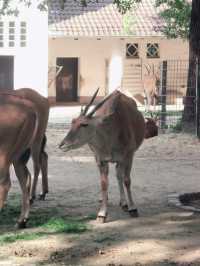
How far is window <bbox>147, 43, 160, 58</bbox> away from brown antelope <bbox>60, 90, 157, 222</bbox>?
24.9m

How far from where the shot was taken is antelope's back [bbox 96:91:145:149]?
836 centimetres

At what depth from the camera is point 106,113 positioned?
8266 millimetres

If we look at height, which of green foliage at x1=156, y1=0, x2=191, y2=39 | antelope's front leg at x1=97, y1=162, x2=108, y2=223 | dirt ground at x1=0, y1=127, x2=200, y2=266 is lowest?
dirt ground at x1=0, y1=127, x2=200, y2=266

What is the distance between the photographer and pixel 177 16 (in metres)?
24.9

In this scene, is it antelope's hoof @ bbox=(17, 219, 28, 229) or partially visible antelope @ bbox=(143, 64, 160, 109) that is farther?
partially visible antelope @ bbox=(143, 64, 160, 109)

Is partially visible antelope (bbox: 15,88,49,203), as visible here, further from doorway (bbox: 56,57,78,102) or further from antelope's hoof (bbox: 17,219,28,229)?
doorway (bbox: 56,57,78,102)

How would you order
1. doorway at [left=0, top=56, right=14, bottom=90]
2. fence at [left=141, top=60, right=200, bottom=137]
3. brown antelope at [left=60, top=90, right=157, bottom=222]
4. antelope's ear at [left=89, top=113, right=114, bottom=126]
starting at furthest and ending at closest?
doorway at [left=0, top=56, right=14, bottom=90]
fence at [left=141, top=60, right=200, bottom=137]
antelope's ear at [left=89, top=113, right=114, bottom=126]
brown antelope at [left=60, top=90, right=157, bottom=222]

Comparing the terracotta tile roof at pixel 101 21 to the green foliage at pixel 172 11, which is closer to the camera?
the green foliage at pixel 172 11

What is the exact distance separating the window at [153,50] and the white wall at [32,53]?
17.2 ft

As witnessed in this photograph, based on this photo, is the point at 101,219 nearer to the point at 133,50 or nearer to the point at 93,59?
the point at 93,59

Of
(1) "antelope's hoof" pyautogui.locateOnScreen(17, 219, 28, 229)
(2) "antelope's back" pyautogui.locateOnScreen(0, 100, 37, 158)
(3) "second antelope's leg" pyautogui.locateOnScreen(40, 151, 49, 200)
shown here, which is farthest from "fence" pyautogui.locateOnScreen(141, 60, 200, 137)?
(2) "antelope's back" pyautogui.locateOnScreen(0, 100, 37, 158)

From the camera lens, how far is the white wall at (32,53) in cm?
3127

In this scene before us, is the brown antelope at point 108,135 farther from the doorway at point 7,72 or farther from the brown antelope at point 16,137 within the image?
the doorway at point 7,72

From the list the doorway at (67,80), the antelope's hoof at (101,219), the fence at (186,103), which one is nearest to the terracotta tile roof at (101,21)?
the doorway at (67,80)
